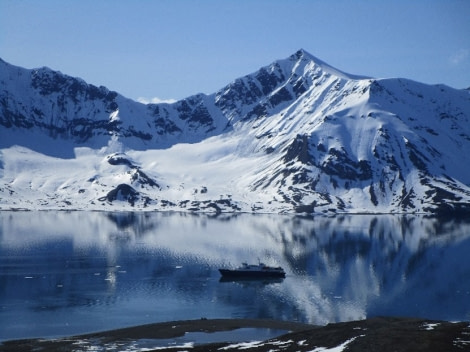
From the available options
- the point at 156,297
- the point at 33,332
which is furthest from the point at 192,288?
the point at 33,332

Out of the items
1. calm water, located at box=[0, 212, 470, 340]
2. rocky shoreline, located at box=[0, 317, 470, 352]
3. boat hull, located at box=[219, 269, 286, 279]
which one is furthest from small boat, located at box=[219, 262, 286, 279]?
rocky shoreline, located at box=[0, 317, 470, 352]

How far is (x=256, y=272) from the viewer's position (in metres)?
144

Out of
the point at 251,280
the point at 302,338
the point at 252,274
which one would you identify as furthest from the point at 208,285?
the point at 302,338

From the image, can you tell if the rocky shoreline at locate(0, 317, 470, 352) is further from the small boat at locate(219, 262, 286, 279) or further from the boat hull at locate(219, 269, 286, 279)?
A: the small boat at locate(219, 262, 286, 279)

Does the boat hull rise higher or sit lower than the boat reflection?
higher

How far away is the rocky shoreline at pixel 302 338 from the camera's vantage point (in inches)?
2525

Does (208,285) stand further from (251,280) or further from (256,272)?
(256,272)

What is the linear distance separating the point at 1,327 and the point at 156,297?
106ft

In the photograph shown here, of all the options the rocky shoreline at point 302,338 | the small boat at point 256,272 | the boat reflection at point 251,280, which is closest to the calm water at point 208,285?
the boat reflection at point 251,280

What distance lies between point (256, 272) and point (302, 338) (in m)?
70.5

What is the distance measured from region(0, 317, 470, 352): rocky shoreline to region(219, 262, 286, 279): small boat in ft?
150

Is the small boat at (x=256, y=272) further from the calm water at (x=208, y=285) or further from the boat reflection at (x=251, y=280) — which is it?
the calm water at (x=208, y=285)

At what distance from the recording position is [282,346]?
70.4 metres

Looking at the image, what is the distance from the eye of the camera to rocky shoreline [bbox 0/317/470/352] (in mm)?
64125
